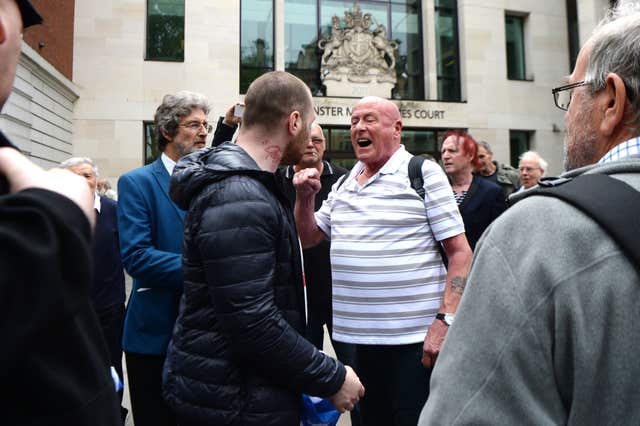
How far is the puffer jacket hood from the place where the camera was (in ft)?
6.33

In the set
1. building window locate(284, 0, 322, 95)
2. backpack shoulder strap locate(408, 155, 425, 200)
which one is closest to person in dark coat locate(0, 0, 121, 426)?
backpack shoulder strap locate(408, 155, 425, 200)

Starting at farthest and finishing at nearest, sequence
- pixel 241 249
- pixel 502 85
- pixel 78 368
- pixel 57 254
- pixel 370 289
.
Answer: pixel 502 85 → pixel 370 289 → pixel 241 249 → pixel 78 368 → pixel 57 254

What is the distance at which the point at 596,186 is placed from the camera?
1.05m

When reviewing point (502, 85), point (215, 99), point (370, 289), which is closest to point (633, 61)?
point (370, 289)

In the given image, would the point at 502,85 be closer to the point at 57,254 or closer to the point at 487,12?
the point at 487,12

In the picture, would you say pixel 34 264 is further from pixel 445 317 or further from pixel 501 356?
pixel 445 317

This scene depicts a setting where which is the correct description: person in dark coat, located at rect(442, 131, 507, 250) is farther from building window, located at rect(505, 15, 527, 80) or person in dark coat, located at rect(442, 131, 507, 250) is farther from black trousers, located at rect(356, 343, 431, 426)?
building window, located at rect(505, 15, 527, 80)

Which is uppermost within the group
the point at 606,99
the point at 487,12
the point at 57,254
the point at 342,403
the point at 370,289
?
the point at 487,12

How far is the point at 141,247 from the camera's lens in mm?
2744

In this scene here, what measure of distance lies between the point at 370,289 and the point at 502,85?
16243 millimetres

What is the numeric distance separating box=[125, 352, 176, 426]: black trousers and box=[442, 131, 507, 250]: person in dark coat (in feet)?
9.05

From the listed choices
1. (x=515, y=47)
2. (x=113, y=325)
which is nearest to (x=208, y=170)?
(x=113, y=325)

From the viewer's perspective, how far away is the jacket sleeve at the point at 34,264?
0.75 metres

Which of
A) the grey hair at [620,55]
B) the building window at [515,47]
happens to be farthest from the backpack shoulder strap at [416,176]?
the building window at [515,47]
